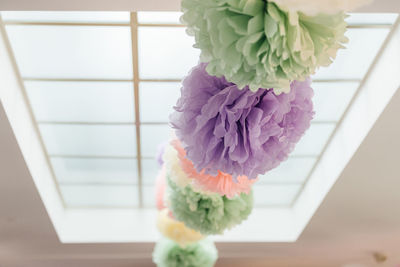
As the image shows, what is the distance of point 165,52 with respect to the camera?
2807mm

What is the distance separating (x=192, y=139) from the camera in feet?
3.76

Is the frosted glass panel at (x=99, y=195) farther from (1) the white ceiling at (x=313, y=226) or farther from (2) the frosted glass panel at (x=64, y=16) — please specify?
(2) the frosted glass panel at (x=64, y=16)

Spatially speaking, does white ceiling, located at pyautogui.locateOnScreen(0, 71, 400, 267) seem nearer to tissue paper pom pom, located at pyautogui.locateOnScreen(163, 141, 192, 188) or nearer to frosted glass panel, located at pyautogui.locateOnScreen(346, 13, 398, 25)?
frosted glass panel, located at pyautogui.locateOnScreen(346, 13, 398, 25)

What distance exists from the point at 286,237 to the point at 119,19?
2794 millimetres

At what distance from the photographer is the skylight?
2.59 m

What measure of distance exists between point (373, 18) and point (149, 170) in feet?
7.42

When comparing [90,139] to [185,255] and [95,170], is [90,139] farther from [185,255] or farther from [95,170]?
[185,255]

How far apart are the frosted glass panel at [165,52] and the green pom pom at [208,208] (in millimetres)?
996

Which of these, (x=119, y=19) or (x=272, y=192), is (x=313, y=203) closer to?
(x=272, y=192)

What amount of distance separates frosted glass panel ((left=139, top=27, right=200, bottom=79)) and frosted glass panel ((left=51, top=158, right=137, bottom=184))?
114 centimetres

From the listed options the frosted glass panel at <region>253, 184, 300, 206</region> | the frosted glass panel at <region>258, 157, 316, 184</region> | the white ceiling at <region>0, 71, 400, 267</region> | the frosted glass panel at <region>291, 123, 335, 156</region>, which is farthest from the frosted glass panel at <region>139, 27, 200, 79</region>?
the frosted glass panel at <region>253, 184, 300, 206</region>

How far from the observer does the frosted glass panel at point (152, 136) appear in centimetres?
348

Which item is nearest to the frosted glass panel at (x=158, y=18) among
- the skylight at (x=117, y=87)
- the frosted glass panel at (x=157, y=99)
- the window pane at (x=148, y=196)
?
the skylight at (x=117, y=87)

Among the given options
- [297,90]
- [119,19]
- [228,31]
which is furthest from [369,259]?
[228,31]
